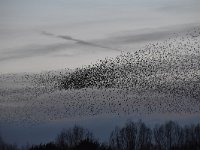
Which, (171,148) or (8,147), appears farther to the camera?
(8,147)

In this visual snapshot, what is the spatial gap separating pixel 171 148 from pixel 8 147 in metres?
40.7

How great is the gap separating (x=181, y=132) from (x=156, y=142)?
7991mm

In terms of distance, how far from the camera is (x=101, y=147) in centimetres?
6756

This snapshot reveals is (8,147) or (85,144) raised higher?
(85,144)

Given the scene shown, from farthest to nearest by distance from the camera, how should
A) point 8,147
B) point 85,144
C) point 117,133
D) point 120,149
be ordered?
point 8,147 → point 117,133 → point 120,149 → point 85,144

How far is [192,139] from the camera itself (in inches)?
4254

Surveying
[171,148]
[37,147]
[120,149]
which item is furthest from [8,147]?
[37,147]

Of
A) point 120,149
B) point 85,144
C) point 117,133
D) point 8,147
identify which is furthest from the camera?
point 8,147

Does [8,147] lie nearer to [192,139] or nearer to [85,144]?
[192,139]

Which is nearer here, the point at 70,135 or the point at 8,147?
the point at 70,135

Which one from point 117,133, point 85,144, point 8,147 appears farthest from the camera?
point 8,147

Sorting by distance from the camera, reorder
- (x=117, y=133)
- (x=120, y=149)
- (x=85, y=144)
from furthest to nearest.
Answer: (x=117, y=133) → (x=120, y=149) → (x=85, y=144)

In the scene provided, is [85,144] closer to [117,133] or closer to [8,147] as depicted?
[117,133]

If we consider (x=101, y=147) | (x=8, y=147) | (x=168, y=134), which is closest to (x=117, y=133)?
(x=168, y=134)
